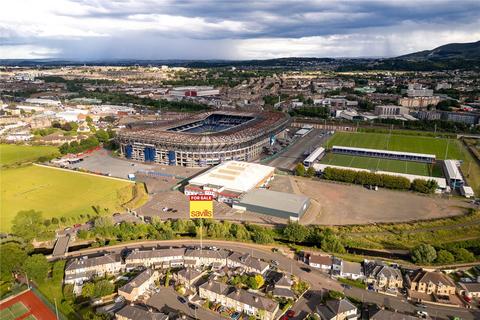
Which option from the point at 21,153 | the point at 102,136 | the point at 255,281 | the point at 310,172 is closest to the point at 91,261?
the point at 255,281

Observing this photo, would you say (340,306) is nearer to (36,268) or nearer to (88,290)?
(88,290)

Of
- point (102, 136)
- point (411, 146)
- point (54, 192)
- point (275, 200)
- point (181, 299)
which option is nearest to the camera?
point (181, 299)

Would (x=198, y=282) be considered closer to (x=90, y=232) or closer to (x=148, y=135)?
(x=90, y=232)

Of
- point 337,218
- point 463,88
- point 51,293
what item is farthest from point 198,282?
point 463,88

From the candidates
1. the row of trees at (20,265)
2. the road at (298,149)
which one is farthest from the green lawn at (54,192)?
the road at (298,149)

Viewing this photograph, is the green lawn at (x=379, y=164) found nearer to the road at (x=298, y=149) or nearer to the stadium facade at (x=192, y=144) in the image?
the road at (x=298, y=149)

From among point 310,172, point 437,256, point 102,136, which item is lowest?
point 437,256
